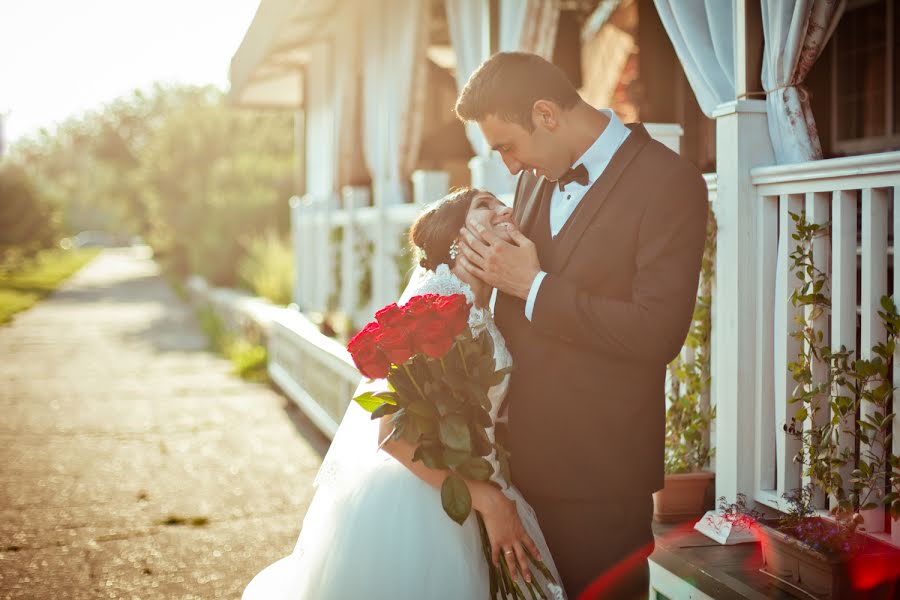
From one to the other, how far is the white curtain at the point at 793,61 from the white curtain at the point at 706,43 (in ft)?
1.00

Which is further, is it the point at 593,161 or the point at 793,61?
the point at 793,61

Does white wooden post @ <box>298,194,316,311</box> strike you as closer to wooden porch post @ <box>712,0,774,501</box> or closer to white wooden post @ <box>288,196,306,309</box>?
white wooden post @ <box>288,196,306,309</box>

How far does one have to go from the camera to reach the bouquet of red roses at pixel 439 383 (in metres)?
2.40

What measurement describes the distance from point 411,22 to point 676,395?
4544 mm

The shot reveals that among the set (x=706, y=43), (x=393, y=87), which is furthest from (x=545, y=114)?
(x=393, y=87)

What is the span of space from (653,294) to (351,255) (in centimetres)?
685

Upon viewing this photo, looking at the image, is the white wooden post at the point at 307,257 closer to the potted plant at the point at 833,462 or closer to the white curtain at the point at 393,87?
the white curtain at the point at 393,87

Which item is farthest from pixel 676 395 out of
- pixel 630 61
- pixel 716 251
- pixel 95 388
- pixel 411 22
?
pixel 95 388

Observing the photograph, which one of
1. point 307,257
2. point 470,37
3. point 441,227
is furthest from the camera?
point 307,257

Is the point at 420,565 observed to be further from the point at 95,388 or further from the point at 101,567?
the point at 95,388

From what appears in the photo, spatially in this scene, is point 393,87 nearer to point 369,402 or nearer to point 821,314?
point 821,314

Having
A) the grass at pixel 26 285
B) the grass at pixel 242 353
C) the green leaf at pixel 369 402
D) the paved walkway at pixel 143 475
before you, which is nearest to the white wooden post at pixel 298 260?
the grass at pixel 242 353

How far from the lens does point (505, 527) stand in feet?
8.25

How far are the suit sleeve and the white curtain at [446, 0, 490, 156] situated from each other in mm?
3883
